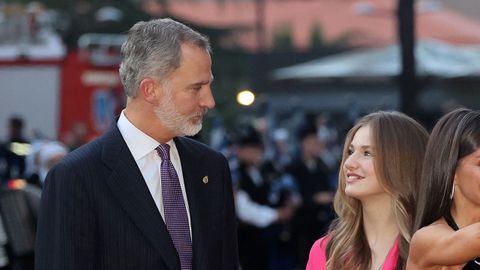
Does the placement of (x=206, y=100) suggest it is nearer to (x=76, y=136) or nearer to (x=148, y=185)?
(x=148, y=185)

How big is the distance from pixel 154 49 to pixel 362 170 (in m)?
0.96

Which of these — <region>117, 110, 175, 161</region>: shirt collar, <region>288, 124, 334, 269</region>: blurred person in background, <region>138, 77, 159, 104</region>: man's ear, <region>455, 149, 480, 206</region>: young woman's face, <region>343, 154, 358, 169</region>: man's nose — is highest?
<region>138, 77, 159, 104</region>: man's ear

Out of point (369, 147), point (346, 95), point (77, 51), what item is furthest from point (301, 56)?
point (369, 147)

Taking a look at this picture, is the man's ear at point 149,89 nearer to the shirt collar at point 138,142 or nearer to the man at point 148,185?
the man at point 148,185

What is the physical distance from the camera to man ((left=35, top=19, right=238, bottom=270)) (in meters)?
4.63

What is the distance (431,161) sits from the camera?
13.9 feet

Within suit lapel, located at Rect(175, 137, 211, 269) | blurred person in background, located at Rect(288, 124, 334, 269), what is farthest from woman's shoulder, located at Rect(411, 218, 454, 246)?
blurred person in background, located at Rect(288, 124, 334, 269)

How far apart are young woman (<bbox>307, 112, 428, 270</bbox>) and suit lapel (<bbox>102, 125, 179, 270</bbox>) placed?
2.15 feet

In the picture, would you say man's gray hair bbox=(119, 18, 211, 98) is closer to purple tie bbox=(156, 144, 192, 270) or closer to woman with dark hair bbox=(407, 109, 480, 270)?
purple tie bbox=(156, 144, 192, 270)

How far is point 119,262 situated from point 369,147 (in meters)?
1.11

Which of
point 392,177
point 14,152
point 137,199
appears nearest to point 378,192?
point 392,177

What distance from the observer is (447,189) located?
415 centimetres

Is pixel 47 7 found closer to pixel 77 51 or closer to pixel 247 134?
pixel 77 51

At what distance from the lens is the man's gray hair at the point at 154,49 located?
4777 mm
